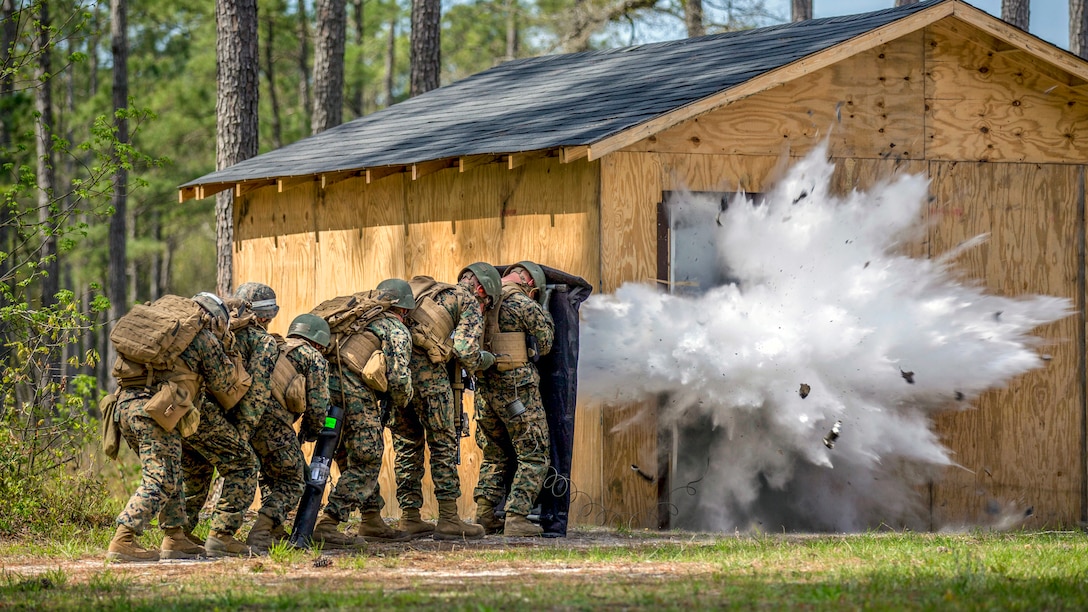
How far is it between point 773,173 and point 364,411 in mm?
4137

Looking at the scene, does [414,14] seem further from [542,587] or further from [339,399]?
[542,587]

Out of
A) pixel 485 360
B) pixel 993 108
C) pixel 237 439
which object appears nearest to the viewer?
pixel 237 439

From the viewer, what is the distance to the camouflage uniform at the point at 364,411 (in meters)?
9.25

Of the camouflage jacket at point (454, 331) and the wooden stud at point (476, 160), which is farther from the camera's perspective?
the wooden stud at point (476, 160)

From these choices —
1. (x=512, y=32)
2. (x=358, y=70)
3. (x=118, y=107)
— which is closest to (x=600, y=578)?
(x=118, y=107)

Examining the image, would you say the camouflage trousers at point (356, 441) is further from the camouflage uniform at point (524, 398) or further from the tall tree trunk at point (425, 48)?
the tall tree trunk at point (425, 48)

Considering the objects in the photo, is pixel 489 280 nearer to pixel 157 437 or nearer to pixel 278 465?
pixel 278 465

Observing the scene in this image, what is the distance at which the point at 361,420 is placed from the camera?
927 centimetres

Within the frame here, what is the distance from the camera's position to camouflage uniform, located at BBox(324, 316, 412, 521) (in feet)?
30.3

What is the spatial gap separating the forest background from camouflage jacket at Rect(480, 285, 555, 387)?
324cm

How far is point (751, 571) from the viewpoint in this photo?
767cm

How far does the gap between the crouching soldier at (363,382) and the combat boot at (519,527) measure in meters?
1.11

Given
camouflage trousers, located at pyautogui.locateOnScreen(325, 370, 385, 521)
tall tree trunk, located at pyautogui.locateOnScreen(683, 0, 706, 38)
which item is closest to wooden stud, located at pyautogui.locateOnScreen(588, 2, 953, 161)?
camouflage trousers, located at pyautogui.locateOnScreen(325, 370, 385, 521)

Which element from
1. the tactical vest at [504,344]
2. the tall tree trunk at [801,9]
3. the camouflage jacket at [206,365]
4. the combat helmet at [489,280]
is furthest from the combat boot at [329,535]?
the tall tree trunk at [801,9]
